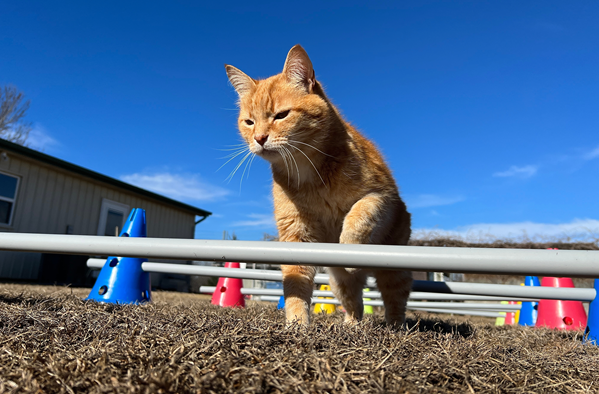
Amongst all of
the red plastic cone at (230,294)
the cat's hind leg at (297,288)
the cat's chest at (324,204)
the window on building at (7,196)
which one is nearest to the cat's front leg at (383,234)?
the cat's chest at (324,204)

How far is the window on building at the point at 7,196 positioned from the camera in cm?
840

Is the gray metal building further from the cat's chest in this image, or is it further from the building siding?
the cat's chest

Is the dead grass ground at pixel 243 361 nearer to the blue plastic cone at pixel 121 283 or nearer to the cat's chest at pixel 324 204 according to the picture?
the cat's chest at pixel 324 204

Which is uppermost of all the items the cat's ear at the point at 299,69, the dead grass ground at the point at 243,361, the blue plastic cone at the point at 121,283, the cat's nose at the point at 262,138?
the cat's ear at the point at 299,69

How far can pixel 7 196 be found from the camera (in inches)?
334

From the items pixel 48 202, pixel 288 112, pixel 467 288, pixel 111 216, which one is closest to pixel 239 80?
pixel 288 112

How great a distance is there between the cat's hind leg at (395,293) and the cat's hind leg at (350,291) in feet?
0.74

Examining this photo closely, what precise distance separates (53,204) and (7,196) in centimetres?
116

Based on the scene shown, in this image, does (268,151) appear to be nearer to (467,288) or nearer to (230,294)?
(467,288)

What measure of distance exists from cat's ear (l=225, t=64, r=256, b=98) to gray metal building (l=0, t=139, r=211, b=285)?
7.81 meters

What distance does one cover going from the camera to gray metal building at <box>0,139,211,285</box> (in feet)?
27.8

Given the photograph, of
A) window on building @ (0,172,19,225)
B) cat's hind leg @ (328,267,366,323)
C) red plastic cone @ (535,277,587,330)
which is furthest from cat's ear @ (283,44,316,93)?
window on building @ (0,172,19,225)

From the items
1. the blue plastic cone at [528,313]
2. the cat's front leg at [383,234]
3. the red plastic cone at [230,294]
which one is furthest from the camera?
the red plastic cone at [230,294]

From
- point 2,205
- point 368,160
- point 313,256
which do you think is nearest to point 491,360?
point 313,256
